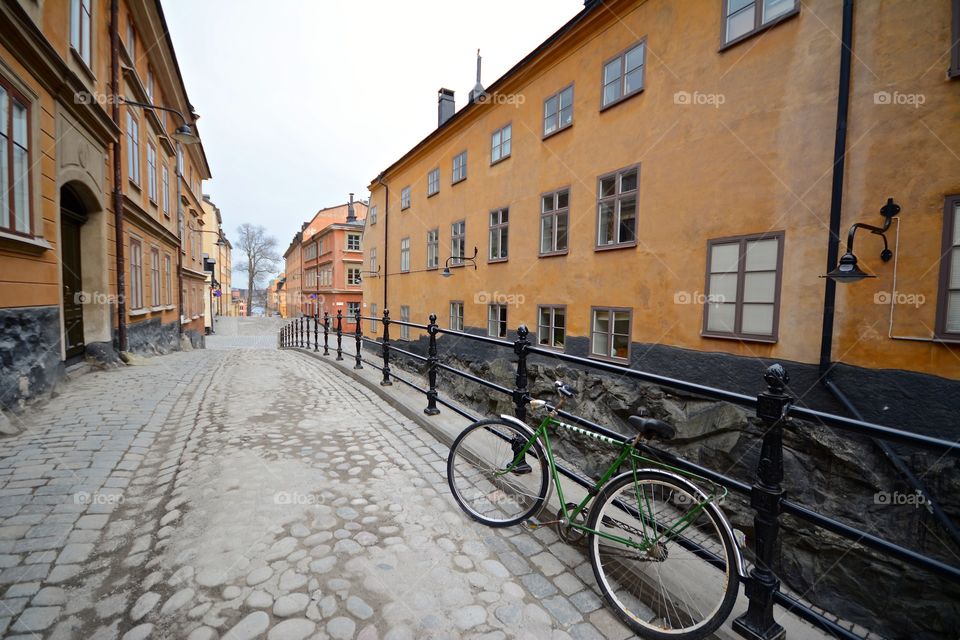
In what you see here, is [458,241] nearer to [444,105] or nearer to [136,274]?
[444,105]

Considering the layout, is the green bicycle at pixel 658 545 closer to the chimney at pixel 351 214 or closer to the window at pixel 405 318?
the window at pixel 405 318

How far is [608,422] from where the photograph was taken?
10312 mm

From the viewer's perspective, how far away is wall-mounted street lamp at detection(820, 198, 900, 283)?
529cm

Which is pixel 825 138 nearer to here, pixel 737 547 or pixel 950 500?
pixel 950 500

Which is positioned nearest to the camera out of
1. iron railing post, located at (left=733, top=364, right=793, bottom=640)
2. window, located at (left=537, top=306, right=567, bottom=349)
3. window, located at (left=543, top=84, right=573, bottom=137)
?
iron railing post, located at (left=733, top=364, right=793, bottom=640)

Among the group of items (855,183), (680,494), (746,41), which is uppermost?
(746,41)

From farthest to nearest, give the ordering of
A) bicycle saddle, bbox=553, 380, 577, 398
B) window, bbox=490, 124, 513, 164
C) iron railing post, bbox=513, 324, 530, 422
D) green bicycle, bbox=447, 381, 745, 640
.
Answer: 1. window, bbox=490, 124, 513, 164
2. iron railing post, bbox=513, 324, 530, 422
3. bicycle saddle, bbox=553, 380, 577, 398
4. green bicycle, bbox=447, 381, 745, 640

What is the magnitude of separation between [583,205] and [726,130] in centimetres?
Answer: 359

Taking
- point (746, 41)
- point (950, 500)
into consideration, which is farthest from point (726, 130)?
point (950, 500)

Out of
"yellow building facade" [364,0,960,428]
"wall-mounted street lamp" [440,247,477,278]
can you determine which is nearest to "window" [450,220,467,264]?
"wall-mounted street lamp" [440,247,477,278]

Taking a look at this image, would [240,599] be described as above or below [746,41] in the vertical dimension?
below

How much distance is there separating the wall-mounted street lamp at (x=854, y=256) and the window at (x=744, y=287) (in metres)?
1.20
